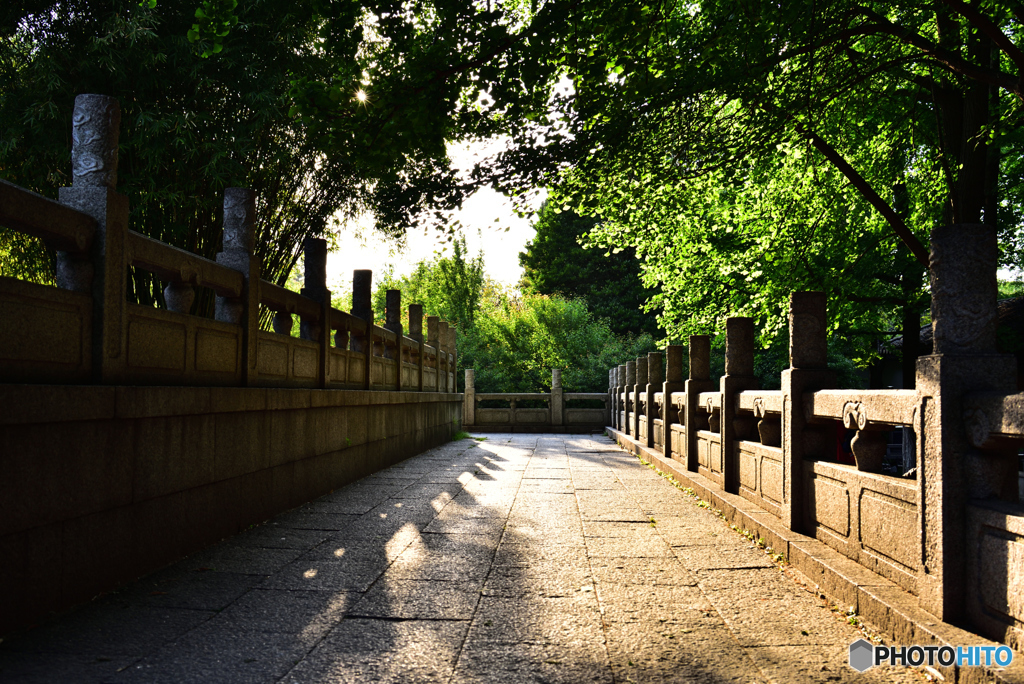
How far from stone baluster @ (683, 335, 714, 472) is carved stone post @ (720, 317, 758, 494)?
1.68 meters

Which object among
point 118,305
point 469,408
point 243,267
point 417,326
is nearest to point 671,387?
point 243,267

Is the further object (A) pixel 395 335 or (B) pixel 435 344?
(B) pixel 435 344

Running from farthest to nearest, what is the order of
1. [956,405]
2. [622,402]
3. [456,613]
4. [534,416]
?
1. [534,416]
2. [622,402]
3. [456,613]
4. [956,405]

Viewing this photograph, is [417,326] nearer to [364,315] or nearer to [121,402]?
[364,315]

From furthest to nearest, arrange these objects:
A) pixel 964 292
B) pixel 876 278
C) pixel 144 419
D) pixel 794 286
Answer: pixel 876 278 < pixel 794 286 < pixel 144 419 < pixel 964 292

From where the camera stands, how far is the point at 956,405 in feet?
10.1

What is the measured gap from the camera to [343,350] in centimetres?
895

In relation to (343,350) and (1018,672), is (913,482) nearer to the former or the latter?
(1018,672)

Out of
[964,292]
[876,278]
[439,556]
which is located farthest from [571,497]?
[876,278]

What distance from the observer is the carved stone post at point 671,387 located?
418 inches

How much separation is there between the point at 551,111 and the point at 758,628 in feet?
21.5

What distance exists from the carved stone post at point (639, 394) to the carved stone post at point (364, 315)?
6.14 meters

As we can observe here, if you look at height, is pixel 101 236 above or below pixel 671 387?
above

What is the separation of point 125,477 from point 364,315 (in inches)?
250
